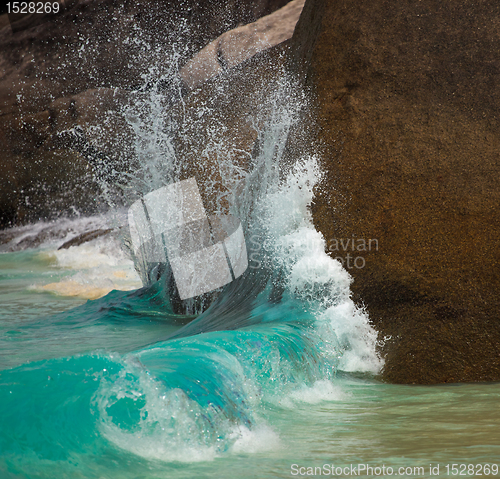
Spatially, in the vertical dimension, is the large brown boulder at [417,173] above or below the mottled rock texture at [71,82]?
below

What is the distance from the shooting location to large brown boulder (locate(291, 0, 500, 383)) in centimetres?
310

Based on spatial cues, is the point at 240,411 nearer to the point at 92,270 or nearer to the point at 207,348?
the point at 207,348

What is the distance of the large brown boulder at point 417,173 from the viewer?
3100mm

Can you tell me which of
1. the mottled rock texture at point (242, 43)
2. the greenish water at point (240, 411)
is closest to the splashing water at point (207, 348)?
the greenish water at point (240, 411)

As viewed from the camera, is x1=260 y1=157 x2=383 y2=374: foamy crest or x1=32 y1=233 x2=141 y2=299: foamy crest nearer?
x1=260 y1=157 x2=383 y2=374: foamy crest

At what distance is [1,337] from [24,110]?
12.8 m

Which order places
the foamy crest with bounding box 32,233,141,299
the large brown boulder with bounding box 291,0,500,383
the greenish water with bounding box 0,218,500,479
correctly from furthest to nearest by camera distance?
the foamy crest with bounding box 32,233,141,299 → the large brown boulder with bounding box 291,0,500,383 → the greenish water with bounding box 0,218,500,479

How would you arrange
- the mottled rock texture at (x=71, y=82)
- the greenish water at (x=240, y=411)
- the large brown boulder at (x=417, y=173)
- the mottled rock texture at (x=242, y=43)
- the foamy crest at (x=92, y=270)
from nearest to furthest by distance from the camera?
1. the greenish water at (x=240, y=411)
2. the large brown boulder at (x=417, y=173)
3. the foamy crest at (x=92, y=270)
4. the mottled rock texture at (x=242, y=43)
5. the mottled rock texture at (x=71, y=82)

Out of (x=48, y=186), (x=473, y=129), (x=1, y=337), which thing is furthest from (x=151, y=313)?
(x=48, y=186)

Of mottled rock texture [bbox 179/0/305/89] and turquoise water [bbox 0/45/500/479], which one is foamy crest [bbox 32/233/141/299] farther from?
mottled rock texture [bbox 179/0/305/89]

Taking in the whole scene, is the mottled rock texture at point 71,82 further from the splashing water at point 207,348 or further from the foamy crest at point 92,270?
the splashing water at point 207,348

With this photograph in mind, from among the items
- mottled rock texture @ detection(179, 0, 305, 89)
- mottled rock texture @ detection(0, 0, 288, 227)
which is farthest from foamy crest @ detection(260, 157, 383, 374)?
mottled rock texture @ detection(0, 0, 288, 227)

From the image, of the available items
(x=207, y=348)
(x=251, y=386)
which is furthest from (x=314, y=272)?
(x=251, y=386)

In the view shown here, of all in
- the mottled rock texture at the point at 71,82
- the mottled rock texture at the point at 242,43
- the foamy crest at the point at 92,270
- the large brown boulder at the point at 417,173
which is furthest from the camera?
the mottled rock texture at the point at 71,82
